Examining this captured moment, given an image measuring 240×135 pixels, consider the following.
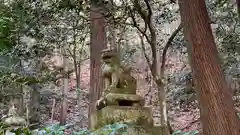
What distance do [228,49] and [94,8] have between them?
12.8 ft

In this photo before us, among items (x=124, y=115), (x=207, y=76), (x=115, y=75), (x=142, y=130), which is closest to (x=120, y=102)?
(x=124, y=115)

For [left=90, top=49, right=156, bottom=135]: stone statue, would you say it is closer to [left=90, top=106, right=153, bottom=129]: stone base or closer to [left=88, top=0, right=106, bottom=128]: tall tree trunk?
[left=90, top=106, right=153, bottom=129]: stone base

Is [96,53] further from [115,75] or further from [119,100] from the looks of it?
[119,100]

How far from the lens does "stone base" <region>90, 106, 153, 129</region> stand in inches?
229

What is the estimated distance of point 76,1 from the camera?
23.7 ft

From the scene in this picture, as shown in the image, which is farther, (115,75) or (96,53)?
(96,53)

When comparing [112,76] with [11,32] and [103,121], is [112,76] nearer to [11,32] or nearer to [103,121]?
[103,121]

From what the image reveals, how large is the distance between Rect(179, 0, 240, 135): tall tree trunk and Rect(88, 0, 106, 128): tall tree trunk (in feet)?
10.5

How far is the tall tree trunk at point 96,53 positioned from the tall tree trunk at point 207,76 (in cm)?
319

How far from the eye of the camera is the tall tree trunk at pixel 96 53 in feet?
26.4

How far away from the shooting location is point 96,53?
27.2 ft

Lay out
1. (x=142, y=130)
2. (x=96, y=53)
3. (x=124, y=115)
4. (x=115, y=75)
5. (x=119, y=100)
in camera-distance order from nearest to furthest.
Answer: (x=142, y=130), (x=124, y=115), (x=119, y=100), (x=115, y=75), (x=96, y=53)

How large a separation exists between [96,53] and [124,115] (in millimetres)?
2745

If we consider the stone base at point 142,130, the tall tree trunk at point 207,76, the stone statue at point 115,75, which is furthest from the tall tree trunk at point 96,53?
the tall tree trunk at point 207,76
